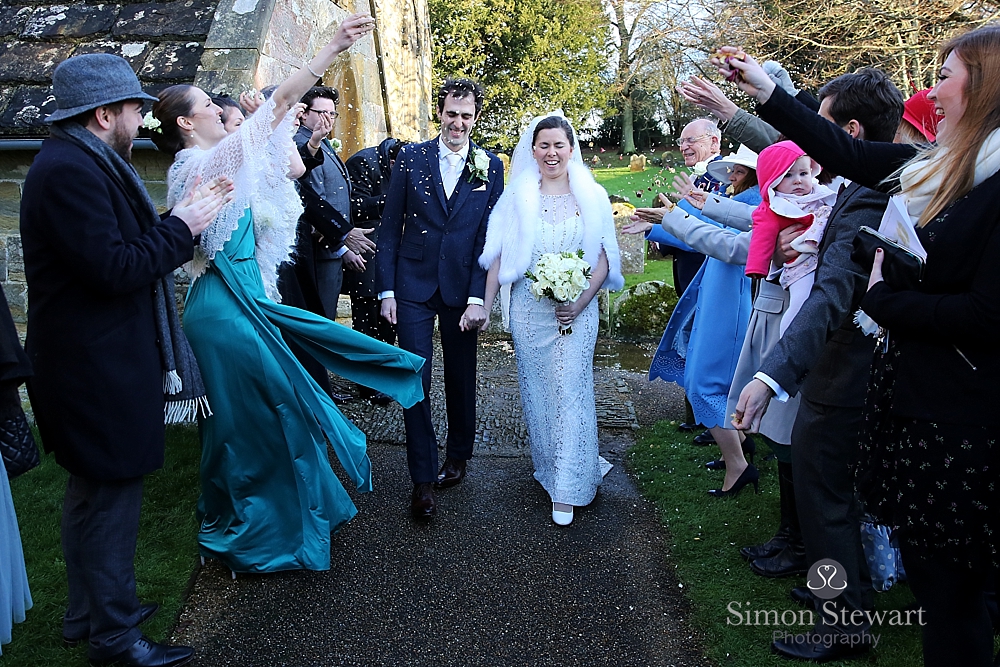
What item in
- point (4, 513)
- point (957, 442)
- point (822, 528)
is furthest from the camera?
point (822, 528)

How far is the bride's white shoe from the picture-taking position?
4219mm

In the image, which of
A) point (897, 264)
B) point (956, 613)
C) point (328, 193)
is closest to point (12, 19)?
point (328, 193)

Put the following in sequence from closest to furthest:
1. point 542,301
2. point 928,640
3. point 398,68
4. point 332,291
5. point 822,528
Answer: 1. point 928,640
2. point 822,528
3. point 542,301
4. point 332,291
5. point 398,68

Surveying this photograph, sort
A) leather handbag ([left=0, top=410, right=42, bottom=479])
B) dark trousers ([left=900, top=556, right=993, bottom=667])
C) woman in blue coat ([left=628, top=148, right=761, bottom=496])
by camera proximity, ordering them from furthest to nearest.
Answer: woman in blue coat ([left=628, top=148, right=761, bottom=496])
leather handbag ([left=0, top=410, right=42, bottom=479])
dark trousers ([left=900, top=556, right=993, bottom=667])

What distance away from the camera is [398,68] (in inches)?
408

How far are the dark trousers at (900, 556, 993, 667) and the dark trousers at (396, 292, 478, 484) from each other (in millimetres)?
2744

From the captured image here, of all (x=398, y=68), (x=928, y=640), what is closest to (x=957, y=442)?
(x=928, y=640)

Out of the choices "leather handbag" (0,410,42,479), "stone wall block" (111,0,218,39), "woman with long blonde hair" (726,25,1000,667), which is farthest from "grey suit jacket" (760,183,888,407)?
"stone wall block" (111,0,218,39)

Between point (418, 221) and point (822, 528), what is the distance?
2796 mm

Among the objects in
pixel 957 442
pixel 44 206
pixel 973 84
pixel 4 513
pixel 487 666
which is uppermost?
pixel 973 84

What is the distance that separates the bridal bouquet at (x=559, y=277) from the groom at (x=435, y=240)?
1.56 ft

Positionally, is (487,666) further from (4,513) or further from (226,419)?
(4,513)

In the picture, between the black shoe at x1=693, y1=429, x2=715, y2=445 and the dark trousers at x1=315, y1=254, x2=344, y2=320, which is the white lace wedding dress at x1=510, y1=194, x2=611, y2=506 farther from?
the dark trousers at x1=315, y1=254, x2=344, y2=320

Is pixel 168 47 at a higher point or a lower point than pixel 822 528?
higher
